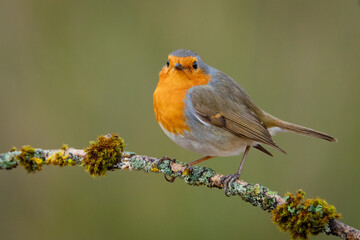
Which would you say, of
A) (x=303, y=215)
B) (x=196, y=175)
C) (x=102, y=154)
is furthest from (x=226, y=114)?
(x=303, y=215)

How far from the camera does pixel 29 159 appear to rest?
8.46ft

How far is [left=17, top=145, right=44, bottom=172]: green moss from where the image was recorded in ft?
8.36

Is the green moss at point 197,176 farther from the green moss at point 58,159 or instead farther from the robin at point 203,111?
the green moss at point 58,159

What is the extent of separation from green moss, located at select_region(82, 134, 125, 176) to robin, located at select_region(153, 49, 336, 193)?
468mm

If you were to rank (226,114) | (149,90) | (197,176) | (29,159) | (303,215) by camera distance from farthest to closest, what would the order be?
(149,90)
(226,114)
(197,176)
(29,159)
(303,215)

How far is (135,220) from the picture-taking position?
411cm

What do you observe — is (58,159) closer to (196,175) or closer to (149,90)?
(196,175)

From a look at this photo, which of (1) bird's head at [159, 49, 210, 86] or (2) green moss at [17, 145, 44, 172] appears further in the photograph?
(1) bird's head at [159, 49, 210, 86]

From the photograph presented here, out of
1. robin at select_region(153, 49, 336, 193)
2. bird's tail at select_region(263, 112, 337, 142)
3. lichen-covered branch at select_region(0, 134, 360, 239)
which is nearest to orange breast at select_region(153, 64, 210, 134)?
robin at select_region(153, 49, 336, 193)

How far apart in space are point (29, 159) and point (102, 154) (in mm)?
400

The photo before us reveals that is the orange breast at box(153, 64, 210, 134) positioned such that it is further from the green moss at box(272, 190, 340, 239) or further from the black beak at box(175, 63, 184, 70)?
the green moss at box(272, 190, 340, 239)

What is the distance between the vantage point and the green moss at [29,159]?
2549mm

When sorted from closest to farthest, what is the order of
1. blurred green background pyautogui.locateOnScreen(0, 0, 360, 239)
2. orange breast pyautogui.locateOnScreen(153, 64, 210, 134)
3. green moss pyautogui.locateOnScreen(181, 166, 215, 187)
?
green moss pyautogui.locateOnScreen(181, 166, 215, 187) → orange breast pyautogui.locateOnScreen(153, 64, 210, 134) → blurred green background pyautogui.locateOnScreen(0, 0, 360, 239)

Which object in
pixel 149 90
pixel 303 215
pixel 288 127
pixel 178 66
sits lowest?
pixel 303 215
